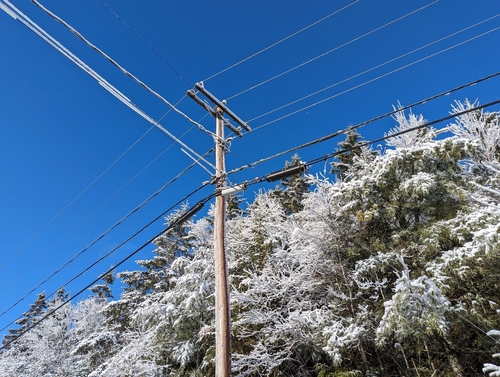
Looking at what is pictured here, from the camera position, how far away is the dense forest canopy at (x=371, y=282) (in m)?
6.50

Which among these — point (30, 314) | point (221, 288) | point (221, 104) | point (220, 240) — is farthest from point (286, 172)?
point (30, 314)

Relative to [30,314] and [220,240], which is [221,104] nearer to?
[220,240]

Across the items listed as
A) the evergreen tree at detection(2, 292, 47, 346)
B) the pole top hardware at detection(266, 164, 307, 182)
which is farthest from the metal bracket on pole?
the evergreen tree at detection(2, 292, 47, 346)

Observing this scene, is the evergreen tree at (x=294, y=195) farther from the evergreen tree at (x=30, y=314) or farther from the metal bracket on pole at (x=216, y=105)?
the evergreen tree at (x=30, y=314)

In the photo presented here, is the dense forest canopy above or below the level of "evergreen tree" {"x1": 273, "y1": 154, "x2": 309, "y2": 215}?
below

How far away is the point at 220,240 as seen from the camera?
19.2ft

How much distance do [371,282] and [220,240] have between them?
489 centimetres

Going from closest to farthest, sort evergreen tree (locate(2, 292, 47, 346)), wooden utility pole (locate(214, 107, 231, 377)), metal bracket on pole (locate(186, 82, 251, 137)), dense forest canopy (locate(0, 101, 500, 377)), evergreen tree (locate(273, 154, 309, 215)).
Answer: wooden utility pole (locate(214, 107, 231, 377)) < dense forest canopy (locate(0, 101, 500, 377)) < metal bracket on pole (locate(186, 82, 251, 137)) < evergreen tree (locate(273, 154, 309, 215)) < evergreen tree (locate(2, 292, 47, 346))

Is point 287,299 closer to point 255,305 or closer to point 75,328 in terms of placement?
point 255,305

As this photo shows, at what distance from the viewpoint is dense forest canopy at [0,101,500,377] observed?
21.3 ft

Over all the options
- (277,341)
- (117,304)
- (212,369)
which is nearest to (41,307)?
(117,304)

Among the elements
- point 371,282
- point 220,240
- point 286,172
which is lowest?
point 371,282

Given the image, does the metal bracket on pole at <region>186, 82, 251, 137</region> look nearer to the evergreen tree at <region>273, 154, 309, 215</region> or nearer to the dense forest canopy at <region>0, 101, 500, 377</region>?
the dense forest canopy at <region>0, 101, 500, 377</region>

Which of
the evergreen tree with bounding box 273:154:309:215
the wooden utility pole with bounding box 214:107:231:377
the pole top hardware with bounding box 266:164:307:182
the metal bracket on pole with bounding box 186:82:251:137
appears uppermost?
the evergreen tree with bounding box 273:154:309:215
